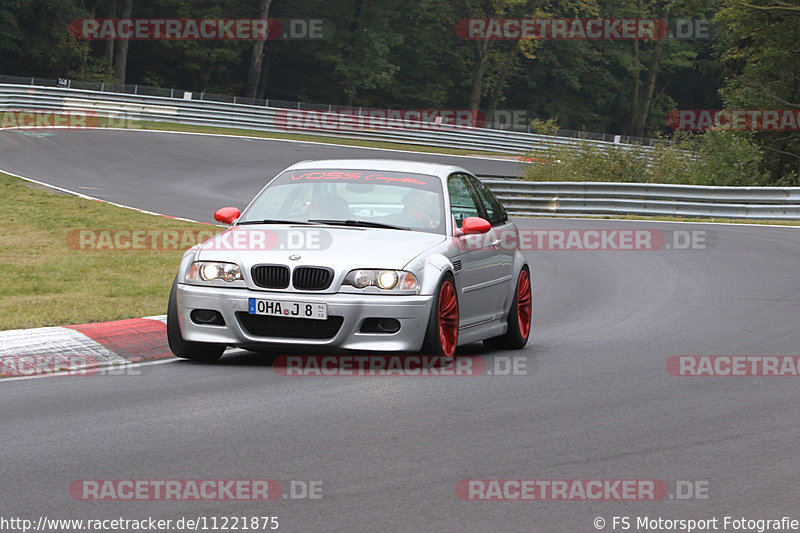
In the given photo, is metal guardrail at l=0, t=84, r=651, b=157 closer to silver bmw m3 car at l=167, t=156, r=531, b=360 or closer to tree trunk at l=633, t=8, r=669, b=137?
tree trunk at l=633, t=8, r=669, b=137

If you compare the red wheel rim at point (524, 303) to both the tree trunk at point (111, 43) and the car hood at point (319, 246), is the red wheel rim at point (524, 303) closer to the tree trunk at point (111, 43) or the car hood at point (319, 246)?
the car hood at point (319, 246)

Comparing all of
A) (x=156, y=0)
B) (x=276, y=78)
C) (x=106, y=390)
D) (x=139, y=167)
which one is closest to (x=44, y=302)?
(x=106, y=390)

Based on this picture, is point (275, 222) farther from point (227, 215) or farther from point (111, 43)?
point (111, 43)

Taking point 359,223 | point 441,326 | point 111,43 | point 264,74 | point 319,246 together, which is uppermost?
point 111,43

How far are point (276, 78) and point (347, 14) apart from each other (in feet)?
20.2

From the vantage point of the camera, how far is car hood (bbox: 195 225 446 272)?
886 cm

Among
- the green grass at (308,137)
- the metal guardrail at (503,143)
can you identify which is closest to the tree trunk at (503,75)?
the metal guardrail at (503,143)

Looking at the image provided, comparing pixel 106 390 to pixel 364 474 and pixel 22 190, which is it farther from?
pixel 22 190

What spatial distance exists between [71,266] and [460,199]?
6.14m

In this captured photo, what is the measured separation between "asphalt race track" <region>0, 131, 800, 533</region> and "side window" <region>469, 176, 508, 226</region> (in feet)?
3.75

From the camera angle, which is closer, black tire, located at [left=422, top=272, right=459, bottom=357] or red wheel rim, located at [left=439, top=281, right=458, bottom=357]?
black tire, located at [left=422, top=272, right=459, bottom=357]

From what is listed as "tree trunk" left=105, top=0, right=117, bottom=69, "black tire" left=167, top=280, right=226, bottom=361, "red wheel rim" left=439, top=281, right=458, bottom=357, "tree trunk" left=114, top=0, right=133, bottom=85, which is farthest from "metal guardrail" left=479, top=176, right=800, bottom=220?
"tree trunk" left=105, top=0, right=117, bottom=69

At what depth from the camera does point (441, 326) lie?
363 inches

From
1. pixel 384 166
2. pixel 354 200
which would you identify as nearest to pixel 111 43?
pixel 384 166
